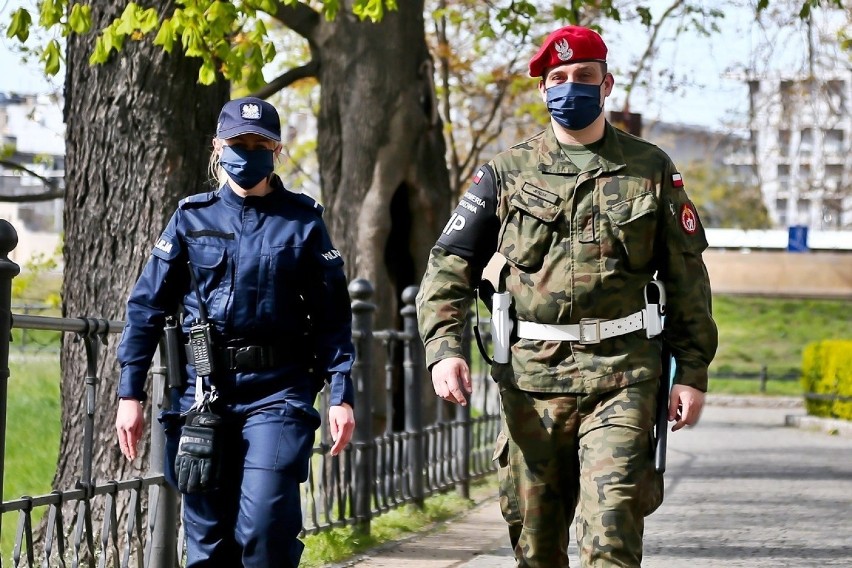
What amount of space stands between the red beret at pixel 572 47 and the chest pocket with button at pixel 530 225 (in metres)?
0.43

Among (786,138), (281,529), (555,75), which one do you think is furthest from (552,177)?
(786,138)

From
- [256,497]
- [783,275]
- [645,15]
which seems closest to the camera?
[256,497]

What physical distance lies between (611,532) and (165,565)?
2420 millimetres

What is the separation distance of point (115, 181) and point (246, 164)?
333 centimetres

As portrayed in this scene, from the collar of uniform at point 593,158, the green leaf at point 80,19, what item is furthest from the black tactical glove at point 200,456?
the green leaf at point 80,19

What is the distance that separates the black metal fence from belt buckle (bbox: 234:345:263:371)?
0.80 m

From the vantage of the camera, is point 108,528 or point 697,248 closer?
point 697,248

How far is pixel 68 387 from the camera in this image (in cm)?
770

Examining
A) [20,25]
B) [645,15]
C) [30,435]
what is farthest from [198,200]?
[30,435]

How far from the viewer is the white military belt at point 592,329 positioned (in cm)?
450

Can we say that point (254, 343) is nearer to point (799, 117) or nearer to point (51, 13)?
point (51, 13)

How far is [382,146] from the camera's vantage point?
1270cm

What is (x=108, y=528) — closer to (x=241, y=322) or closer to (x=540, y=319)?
(x=241, y=322)

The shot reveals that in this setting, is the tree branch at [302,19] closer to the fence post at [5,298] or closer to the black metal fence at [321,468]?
the black metal fence at [321,468]
